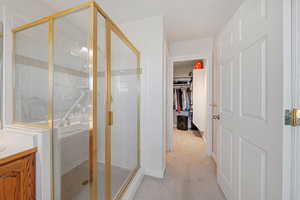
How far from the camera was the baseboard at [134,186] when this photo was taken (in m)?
1.30

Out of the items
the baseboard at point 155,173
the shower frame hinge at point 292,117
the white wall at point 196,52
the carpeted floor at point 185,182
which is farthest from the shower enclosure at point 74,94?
the white wall at point 196,52

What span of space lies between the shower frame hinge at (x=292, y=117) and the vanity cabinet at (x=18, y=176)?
5.34ft

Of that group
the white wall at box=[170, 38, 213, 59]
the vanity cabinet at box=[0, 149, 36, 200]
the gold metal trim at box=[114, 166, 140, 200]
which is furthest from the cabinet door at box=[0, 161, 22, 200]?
the white wall at box=[170, 38, 213, 59]

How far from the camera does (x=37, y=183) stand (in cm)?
89

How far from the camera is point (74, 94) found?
970 mm

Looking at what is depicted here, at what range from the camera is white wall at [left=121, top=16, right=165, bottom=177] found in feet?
5.84

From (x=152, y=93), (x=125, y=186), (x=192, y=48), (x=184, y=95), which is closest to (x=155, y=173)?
(x=125, y=186)

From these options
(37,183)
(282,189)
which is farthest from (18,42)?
(282,189)

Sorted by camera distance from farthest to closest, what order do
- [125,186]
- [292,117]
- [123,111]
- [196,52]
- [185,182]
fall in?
[196,52], [185,182], [123,111], [125,186], [292,117]

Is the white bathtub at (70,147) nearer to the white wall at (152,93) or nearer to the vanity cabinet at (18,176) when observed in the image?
the vanity cabinet at (18,176)

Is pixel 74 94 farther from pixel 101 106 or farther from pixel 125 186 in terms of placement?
pixel 125 186

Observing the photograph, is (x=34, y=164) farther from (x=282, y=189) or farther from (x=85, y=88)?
(x=282, y=189)

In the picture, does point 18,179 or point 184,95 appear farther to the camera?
point 184,95

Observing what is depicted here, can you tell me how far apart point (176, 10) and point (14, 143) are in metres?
2.32
